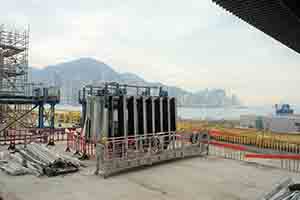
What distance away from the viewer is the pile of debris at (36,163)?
831 centimetres

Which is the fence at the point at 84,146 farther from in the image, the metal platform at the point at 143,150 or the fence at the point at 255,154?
the fence at the point at 255,154

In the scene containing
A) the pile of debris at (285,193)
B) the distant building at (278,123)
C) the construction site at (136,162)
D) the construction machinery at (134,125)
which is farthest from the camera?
the distant building at (278,123)

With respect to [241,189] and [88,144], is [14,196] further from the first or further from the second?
[241,189]

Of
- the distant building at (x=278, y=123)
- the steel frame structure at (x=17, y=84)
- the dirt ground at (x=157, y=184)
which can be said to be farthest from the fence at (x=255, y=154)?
the steel frame structure at (x=17, y=84)

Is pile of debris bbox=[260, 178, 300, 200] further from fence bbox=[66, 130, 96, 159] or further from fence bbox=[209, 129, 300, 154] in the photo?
fence bbox=[209, 129, 300, 154]

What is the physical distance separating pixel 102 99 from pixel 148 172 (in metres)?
3.70

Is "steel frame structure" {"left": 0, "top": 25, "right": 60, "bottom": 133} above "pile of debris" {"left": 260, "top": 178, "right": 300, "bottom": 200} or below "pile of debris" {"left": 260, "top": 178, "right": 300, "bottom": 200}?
above

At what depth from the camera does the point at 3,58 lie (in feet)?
62.1

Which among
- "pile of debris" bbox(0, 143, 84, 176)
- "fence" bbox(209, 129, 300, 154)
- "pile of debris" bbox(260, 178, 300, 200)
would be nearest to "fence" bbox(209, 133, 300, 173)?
"fence" bbox(209, 129, 300, 154)

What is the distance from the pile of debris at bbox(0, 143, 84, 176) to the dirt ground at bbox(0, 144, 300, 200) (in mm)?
313

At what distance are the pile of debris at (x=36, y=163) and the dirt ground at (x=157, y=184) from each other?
313 mm

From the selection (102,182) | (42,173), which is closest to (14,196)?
(42,173)

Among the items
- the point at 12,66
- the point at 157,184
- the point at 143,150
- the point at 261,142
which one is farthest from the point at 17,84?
the point at 261,142

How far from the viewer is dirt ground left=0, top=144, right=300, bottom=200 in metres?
6.61
